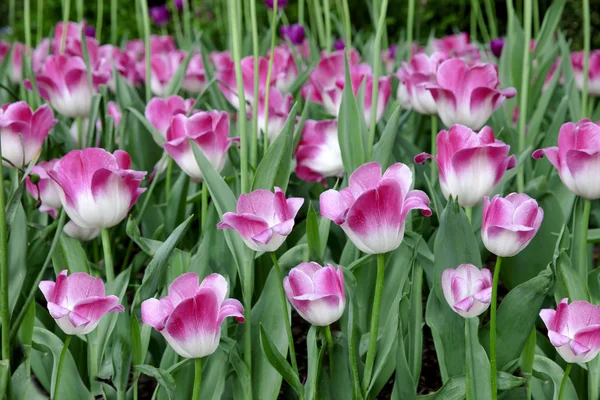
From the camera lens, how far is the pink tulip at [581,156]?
0.92 metres

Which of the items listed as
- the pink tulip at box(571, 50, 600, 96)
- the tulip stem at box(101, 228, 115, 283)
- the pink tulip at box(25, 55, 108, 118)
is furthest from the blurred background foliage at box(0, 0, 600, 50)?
the tulip stem at box(101, 228, 115, 283)

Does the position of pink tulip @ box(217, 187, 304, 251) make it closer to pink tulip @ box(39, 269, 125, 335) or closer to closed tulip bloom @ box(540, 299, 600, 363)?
pink tulip @ box(39, 269, 125, 335)

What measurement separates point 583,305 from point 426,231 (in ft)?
1.59

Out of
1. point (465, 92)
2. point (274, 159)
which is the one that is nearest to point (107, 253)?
point (274, 159)

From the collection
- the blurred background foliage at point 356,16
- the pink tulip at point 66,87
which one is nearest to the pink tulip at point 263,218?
the pink tulip at point 66,87

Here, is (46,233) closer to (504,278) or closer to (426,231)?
(426,231)

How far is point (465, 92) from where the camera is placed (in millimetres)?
1148

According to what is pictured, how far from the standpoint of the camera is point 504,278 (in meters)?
1.28

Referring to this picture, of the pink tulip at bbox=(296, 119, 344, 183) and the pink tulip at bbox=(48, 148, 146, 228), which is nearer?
the pink tulip at bbox=(48, 148, 146, 228)

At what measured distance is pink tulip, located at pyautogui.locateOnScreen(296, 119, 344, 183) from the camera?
1.18m

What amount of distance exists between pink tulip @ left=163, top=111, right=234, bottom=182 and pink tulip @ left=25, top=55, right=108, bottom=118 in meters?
0.43

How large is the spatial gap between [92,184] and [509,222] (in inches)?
19.2

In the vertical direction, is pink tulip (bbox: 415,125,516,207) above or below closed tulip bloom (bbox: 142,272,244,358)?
above

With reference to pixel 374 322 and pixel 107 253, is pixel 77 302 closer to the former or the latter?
pixel 107 253
